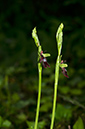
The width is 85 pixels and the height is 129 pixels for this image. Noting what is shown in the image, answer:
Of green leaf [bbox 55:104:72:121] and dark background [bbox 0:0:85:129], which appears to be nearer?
green leaf [bbox 55:104:72:121]

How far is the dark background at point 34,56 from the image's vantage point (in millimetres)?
2123

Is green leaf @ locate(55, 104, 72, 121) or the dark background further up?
the dark background

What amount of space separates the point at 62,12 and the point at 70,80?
1210 mm

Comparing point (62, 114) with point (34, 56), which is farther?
point (34, 56)

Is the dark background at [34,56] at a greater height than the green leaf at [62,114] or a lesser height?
greater

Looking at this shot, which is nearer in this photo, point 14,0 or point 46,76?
point 46,76

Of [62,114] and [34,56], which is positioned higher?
[34,56]

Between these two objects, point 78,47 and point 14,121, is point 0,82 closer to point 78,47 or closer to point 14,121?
point 14,121

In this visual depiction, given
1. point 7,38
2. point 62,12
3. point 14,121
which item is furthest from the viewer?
point 7,38

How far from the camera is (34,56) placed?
3572 millimetres

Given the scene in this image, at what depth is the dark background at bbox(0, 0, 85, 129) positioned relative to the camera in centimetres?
212

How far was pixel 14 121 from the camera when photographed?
77.9 inches

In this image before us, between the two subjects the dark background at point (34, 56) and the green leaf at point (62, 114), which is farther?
the dark background at point (34, 56)

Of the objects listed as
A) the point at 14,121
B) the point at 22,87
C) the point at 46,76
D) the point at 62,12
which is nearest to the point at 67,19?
the point at 62,12
